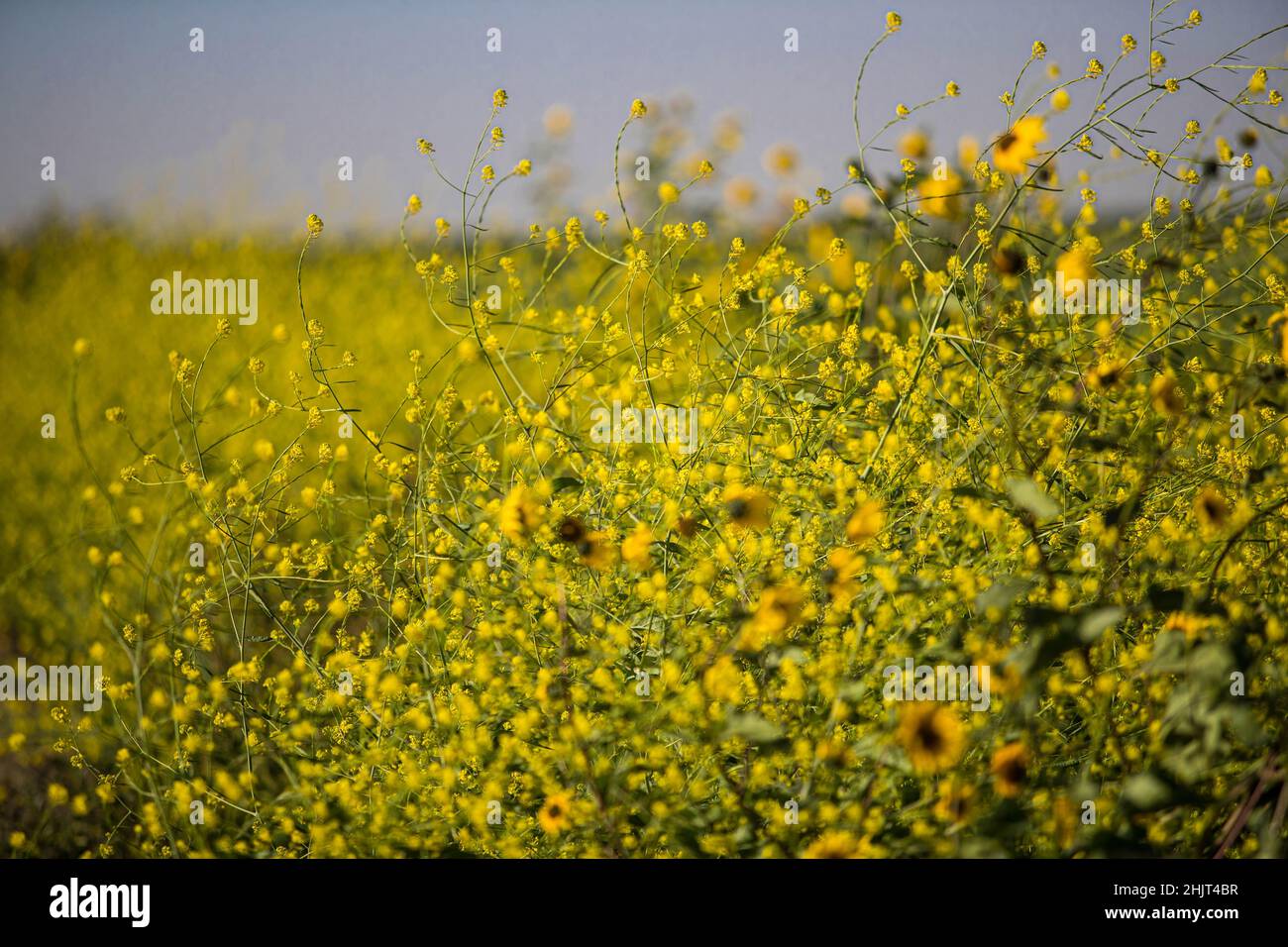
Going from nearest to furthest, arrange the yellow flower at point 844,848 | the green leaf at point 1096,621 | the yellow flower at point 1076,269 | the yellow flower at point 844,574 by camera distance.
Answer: the green leaf at point 1096,621
the yellow flower at point 844,848
the yellow flower at point 844,574
the yellow flower at point 1076,269

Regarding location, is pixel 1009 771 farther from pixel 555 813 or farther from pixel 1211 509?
pixel 555 813

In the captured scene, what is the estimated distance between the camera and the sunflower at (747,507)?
1485 millimetres

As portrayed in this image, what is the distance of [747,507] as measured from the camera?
1484 mm

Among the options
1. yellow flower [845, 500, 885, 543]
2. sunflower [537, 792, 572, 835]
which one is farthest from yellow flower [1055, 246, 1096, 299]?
sunflower [537, 792, 572, 835]

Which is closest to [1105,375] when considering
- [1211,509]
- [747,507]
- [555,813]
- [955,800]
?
[1211,509]

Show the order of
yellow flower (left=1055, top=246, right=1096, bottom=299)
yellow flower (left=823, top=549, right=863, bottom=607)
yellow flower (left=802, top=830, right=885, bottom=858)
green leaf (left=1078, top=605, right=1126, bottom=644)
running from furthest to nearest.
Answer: yellow flower (left=1055, top=246, right=1096, bottom=299), yellow flower (left=823, top=549, right=863, bottom=607), yellow flower (left=802, top=830, right=885, bottom=858), green leaf (left=1078, top=605, right=1126, bottom=644)

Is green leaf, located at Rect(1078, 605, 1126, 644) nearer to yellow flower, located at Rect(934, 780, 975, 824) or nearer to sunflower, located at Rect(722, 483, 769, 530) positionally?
yellow flower, located at Rect(934, 780, 975, 824)

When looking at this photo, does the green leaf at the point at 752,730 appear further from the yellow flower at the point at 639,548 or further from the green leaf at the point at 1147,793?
the green leaf at the point at 1147,793

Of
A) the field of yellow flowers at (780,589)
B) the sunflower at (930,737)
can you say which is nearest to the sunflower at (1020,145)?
the field of yellow flowers at (780,589)

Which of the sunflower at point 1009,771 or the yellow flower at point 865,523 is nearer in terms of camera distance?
the sunflower at point 1009,771

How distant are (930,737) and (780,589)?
0.28 m

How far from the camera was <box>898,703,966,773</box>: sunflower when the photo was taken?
1.17m
